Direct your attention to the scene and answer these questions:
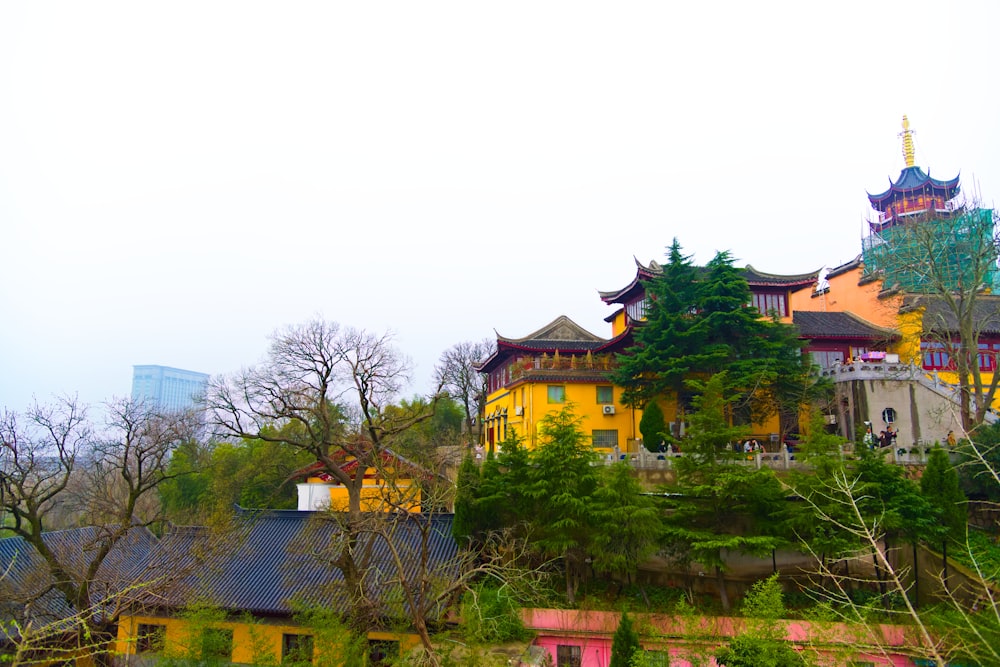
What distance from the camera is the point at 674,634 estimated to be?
1281cm

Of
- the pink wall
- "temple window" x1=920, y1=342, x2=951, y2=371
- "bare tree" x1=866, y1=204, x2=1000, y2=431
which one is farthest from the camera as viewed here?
"temple window" x1=920, y1=342, x2=951, y2=371

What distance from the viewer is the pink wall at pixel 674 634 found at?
11.8 m

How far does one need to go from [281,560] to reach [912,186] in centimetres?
4222

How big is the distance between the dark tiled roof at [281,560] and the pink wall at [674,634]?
2514mm

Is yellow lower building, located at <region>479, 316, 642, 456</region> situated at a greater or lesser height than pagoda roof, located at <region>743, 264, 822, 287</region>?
lesser

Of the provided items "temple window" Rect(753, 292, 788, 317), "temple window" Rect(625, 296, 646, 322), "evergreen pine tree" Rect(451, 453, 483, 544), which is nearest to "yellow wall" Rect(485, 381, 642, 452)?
"temple window" Rect(625, 296, 646, 322)

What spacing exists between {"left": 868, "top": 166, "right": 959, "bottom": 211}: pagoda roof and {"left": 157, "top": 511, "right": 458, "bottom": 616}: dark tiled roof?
38444 millimetres

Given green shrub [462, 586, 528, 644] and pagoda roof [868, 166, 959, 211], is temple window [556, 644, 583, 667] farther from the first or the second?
pagoda roof [868, 166, 959, 211]

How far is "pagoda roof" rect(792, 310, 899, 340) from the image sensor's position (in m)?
22.6

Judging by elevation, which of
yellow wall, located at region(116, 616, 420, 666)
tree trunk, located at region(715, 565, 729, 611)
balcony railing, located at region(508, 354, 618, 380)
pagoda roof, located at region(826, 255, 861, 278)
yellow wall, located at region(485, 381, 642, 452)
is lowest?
yellow wall, located at region(116, 616, 420, 666)

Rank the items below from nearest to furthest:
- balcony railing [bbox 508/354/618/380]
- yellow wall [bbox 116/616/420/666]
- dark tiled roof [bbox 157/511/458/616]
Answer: yellow wall [bbox 116/616/420/666]
dark tiled roof [bbox 157/511/458/616]
balcony railing [bbox 508/354/618/380]

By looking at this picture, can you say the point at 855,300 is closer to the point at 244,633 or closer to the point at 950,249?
the point at 950,249

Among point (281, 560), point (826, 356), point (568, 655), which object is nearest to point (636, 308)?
point (826, 356)

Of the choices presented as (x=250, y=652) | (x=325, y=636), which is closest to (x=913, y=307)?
(x=325, y=636)
